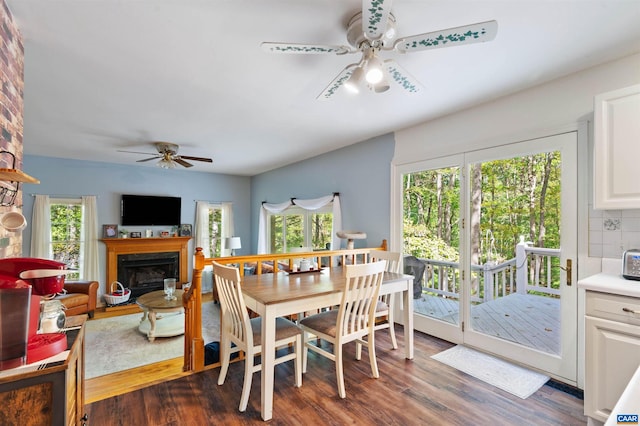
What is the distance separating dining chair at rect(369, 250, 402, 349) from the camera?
2.81 metres

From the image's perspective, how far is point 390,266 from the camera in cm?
341

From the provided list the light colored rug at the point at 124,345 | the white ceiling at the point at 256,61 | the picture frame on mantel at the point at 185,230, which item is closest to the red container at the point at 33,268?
the white ceiling at the point at 256,61

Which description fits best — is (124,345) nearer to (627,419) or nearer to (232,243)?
(232,243)

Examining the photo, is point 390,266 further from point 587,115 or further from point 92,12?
point 92,12

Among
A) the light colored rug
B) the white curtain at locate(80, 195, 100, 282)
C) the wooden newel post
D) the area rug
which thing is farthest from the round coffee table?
the area rug

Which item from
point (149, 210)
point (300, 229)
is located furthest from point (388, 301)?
point (149, 210)

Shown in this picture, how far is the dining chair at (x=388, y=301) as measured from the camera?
9.23 ft

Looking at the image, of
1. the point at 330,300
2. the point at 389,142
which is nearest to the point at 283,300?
the point at 330,300

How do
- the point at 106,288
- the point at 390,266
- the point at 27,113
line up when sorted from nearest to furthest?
1. the point at 27,113
2. the point at 390,266
3. the point at 106,288

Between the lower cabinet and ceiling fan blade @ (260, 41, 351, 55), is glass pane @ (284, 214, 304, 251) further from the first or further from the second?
the lower cabinet

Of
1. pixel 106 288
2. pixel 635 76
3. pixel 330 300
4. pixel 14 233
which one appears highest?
pixel 635 76

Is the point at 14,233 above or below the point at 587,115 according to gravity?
below

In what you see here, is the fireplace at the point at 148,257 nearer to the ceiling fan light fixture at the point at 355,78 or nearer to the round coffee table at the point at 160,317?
the round coffee table at the point at 160,317

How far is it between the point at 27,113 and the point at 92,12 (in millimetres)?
2339
